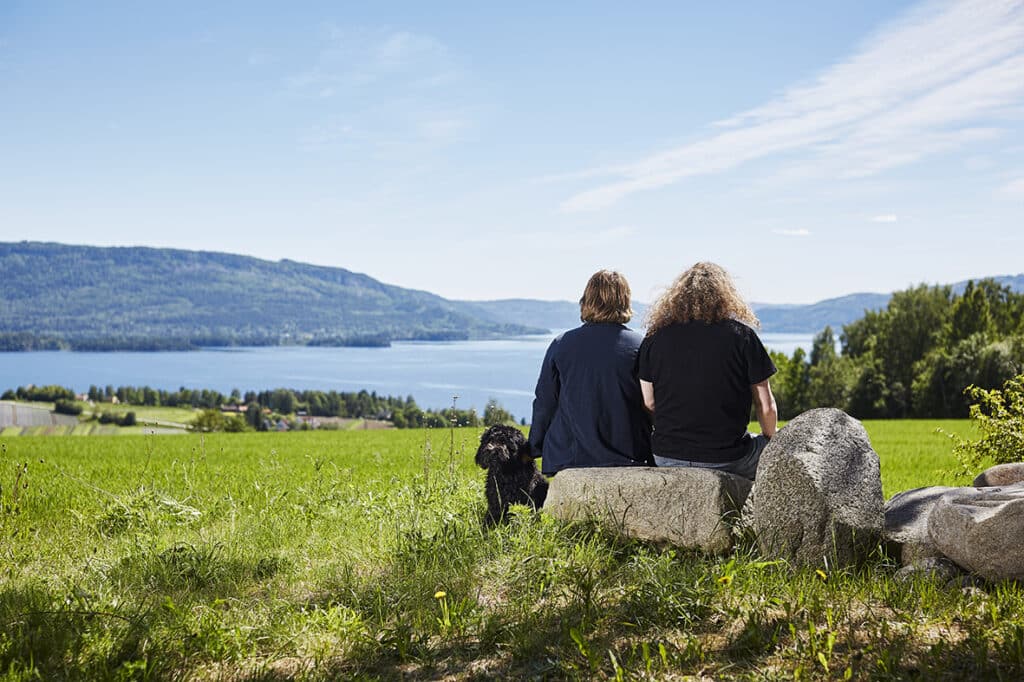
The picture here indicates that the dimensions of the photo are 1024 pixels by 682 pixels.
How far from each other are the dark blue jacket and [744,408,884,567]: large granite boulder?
1.58 m

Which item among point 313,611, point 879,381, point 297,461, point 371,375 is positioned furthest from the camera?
point 371,375

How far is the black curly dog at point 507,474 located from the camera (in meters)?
6.72

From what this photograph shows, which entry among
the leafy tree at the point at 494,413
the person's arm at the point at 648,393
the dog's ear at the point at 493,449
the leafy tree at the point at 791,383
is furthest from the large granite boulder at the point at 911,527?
the leafy tree at the point at 791,383

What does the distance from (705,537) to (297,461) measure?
39.6 feet

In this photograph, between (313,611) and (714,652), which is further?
(313,611)

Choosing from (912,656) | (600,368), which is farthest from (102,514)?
(912,656)

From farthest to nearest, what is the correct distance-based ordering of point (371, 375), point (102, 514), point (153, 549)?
point (371, 375)
point (102, 514)
point (153, 549)

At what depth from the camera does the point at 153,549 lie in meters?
6.12

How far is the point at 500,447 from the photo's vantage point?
678 cm

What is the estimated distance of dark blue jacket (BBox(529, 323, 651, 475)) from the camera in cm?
681

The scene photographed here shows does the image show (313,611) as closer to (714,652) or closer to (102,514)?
(714,652)

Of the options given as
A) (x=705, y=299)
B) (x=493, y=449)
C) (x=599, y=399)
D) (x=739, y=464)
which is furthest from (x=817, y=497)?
(x=493, y=449)

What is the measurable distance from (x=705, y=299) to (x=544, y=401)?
73.5 inches

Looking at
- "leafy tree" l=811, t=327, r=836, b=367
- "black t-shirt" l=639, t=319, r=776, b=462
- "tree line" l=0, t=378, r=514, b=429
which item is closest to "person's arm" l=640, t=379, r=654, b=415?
"black t-shirt" l=639, t=319, r=776, b=462
